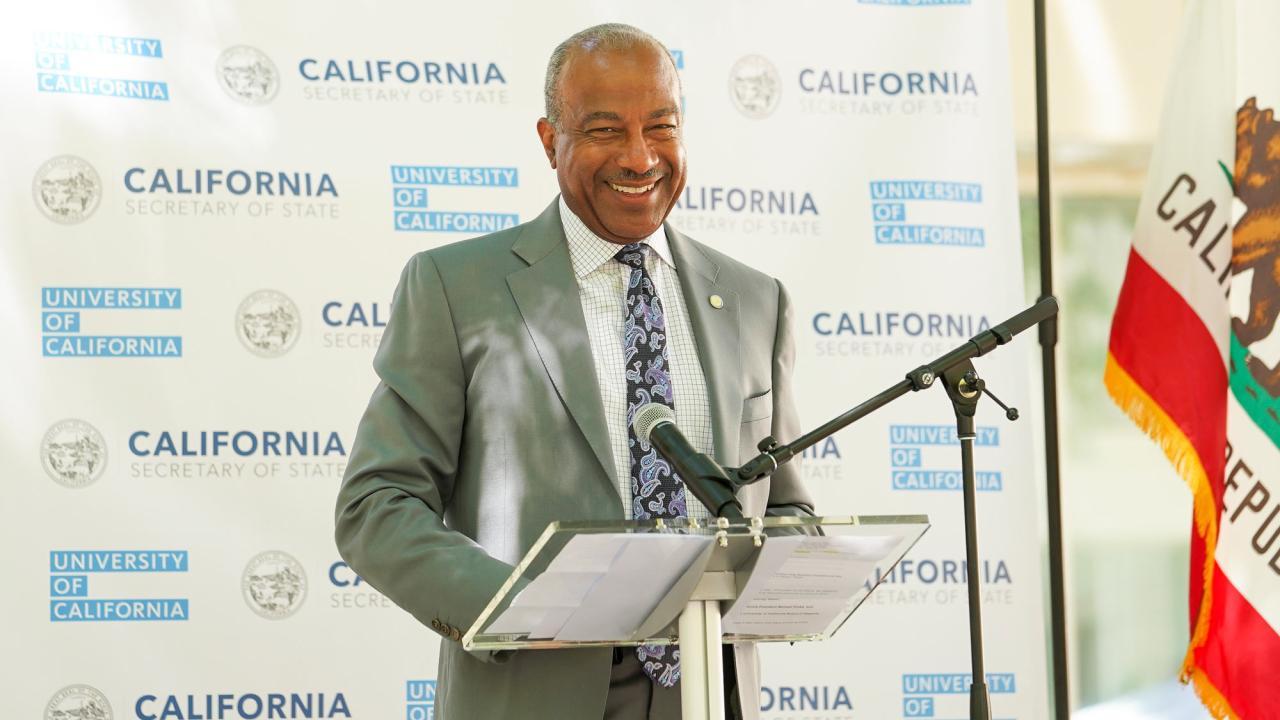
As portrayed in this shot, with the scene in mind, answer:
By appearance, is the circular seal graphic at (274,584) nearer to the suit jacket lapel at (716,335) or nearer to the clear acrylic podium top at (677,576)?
the suit jacket lapel at (716,335)

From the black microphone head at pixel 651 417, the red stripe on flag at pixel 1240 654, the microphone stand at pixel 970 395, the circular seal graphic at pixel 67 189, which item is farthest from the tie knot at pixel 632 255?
the red stripe on flag at pixel 1240 654

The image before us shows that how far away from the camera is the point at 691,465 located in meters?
1.59

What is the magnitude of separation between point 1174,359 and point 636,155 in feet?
7.18

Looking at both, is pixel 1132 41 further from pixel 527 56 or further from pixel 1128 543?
pixel 527 56

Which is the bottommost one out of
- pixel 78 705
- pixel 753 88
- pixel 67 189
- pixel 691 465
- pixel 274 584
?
pixel 78 705

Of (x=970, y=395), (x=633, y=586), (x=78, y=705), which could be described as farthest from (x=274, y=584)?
A: (x=633, y=586)

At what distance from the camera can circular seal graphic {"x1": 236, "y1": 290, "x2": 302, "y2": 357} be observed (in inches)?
148

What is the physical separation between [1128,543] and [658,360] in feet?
12.7

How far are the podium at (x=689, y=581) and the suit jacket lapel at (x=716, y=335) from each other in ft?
1.63

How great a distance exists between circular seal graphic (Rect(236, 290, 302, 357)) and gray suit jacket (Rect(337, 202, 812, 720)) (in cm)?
160

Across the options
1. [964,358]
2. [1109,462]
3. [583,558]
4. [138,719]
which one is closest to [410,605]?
[583,558]

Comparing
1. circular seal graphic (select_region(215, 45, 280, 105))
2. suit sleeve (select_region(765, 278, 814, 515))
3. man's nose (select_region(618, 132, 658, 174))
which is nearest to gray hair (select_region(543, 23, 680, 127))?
man's nose (select_region(618, 132, 658, 174))

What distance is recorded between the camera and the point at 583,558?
1.48 m

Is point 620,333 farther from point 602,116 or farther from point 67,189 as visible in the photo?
point 67,189
